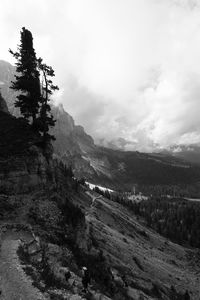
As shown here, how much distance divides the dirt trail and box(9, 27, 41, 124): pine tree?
94.4 ft

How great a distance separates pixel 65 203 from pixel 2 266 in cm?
1831

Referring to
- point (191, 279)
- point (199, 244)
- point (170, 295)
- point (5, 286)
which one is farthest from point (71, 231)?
point (199, 244)

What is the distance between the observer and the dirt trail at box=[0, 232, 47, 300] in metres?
19.2

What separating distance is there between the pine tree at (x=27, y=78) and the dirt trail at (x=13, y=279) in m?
28.8

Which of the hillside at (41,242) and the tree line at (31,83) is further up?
the tree line at (31,83)

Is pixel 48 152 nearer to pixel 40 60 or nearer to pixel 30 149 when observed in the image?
pixel 30 149

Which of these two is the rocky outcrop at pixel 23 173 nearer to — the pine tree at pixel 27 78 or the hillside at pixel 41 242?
the hillside at pixel 41 242

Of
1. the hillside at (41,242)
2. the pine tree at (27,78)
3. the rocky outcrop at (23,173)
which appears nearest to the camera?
the hillside at (41,242)

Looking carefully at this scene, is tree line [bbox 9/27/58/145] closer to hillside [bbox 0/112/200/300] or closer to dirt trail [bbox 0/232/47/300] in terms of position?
hillside [bbox 0/112/200/300]

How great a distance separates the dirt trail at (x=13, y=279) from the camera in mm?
19219

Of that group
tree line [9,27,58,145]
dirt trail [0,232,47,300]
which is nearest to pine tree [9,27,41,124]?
tree line [9,27,58,145]

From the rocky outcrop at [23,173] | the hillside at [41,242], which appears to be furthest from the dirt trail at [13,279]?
the rocky outcrop at [23,173]

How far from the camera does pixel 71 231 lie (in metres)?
35.8

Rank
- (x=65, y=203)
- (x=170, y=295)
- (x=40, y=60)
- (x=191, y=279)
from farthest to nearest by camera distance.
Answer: (x=191, y=279)
(x=170, y=295)
(x=40, y=60)
(x=65, y=203)
